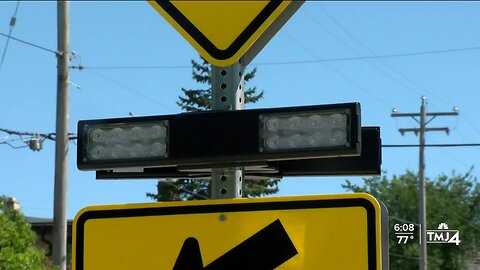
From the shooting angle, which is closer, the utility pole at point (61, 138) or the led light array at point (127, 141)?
the led light array at point (127, 141)

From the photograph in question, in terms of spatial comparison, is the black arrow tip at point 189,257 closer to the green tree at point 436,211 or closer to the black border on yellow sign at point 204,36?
the black border on yellow sign at point 204,36

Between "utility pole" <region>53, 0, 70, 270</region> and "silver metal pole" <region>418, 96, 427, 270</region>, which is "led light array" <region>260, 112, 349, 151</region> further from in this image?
"utility pole" <region>53, 0, 70, 270</region>

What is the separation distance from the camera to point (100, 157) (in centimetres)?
307

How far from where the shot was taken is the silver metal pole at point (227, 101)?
3.24 metres

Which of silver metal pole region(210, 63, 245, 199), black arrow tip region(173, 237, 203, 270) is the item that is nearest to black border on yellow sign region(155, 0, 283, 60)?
silver metal pole region(210, 63, 245, 199)

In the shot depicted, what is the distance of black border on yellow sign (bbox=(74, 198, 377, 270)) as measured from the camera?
296 centimetres

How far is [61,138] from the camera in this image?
21172 mm

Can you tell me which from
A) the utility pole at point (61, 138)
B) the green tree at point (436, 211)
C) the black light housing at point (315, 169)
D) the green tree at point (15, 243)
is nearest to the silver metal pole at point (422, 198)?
the green tree at point (436, 211)

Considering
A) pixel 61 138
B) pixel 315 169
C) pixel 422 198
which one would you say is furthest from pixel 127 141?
pixel 422 198

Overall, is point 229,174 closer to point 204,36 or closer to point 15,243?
point 204,36

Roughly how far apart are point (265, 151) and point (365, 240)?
39cm

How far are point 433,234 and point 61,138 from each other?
313 inches

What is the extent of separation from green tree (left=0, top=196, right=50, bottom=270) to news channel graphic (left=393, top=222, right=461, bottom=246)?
8.38 metres

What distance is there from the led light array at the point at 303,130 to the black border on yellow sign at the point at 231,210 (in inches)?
8.3
